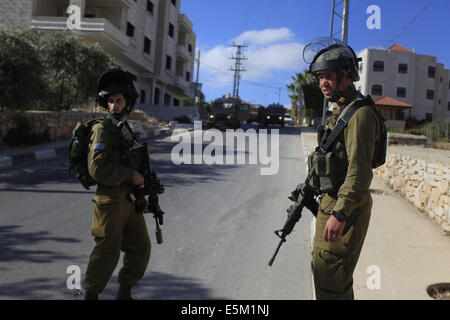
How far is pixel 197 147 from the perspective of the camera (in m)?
14.6

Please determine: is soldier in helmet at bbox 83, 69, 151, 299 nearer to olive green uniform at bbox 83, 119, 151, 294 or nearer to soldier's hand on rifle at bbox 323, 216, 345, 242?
olive green uniform at bbox 83, 119, 151, 294

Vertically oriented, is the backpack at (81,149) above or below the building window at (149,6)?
below

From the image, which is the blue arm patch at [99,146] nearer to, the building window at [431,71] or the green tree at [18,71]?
the green tree at [18,71]

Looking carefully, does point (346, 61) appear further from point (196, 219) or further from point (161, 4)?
point (161, 4)

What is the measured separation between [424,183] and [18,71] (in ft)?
35.1

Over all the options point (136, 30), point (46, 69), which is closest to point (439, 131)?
point (46, 69)

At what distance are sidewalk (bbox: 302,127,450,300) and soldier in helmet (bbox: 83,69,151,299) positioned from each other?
1.96 m

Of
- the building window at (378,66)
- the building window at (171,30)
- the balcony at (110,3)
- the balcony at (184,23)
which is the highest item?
the balcony at (184,23)

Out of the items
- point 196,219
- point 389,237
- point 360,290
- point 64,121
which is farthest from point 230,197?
point 64,121

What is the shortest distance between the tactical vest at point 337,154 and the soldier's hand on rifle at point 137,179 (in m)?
1.19

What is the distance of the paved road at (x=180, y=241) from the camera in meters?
3.47

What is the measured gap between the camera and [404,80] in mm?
41812

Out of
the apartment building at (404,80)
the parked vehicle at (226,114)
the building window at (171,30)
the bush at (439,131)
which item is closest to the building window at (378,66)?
the apartment building at (404,80)

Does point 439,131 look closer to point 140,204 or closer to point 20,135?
point 20,135
